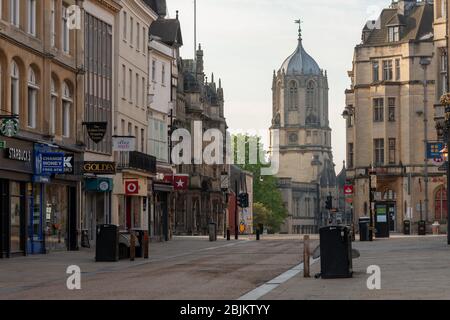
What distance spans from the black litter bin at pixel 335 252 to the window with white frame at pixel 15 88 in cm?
1894

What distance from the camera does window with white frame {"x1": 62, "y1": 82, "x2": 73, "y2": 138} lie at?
50.1 meters

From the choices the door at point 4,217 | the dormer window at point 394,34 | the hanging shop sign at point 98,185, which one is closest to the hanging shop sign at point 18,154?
the door at point 4,217

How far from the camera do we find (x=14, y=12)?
140 ft

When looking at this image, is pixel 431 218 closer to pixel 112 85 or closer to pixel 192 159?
pixel 192 159

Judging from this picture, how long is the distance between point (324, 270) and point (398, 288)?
14.0 ft

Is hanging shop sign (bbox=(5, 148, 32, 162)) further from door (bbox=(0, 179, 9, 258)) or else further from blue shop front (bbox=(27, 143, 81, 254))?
door (bbox=(0, 179, 9, 258))

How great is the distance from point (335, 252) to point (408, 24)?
3322 inches

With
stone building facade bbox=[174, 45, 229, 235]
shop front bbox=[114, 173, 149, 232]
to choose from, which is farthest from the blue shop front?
stone building facade bbox=[174, 45, 229, 235]

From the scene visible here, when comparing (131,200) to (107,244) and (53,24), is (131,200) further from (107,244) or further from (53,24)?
(107,244)

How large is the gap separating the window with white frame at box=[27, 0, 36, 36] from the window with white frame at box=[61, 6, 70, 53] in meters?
4.06

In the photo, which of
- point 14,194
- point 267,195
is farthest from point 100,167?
point 267,195

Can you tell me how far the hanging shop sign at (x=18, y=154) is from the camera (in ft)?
134
